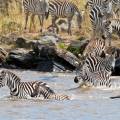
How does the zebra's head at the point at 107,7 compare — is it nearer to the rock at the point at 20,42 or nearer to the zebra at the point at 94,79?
the rock at the point at 20,42

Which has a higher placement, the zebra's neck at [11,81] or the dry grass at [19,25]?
the dry grass at [19,25]

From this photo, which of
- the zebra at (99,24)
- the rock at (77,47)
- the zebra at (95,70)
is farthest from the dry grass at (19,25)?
the zebra at (95,70)

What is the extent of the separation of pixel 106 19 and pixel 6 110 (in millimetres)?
13209

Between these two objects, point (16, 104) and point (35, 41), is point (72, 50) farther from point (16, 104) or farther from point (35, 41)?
point (16, 104)

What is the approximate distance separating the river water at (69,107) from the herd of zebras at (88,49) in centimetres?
33

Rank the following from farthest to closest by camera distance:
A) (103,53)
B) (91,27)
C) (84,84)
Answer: (91,27) < (103,53) < (84,84)

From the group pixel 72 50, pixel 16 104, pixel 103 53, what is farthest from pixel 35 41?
pixel 16 104

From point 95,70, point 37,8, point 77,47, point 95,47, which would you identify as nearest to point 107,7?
point 37,8

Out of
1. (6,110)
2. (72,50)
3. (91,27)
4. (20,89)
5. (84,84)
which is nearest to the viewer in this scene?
(6,110)

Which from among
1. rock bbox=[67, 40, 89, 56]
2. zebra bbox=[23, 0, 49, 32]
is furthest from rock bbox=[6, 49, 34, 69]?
zebra bbox=[23, 0, 49, 32]

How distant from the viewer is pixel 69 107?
14.2m

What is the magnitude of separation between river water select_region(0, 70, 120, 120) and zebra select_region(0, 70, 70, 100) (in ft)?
0.68

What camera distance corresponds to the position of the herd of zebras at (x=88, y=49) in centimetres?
1536

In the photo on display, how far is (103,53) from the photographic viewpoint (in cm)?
2188
